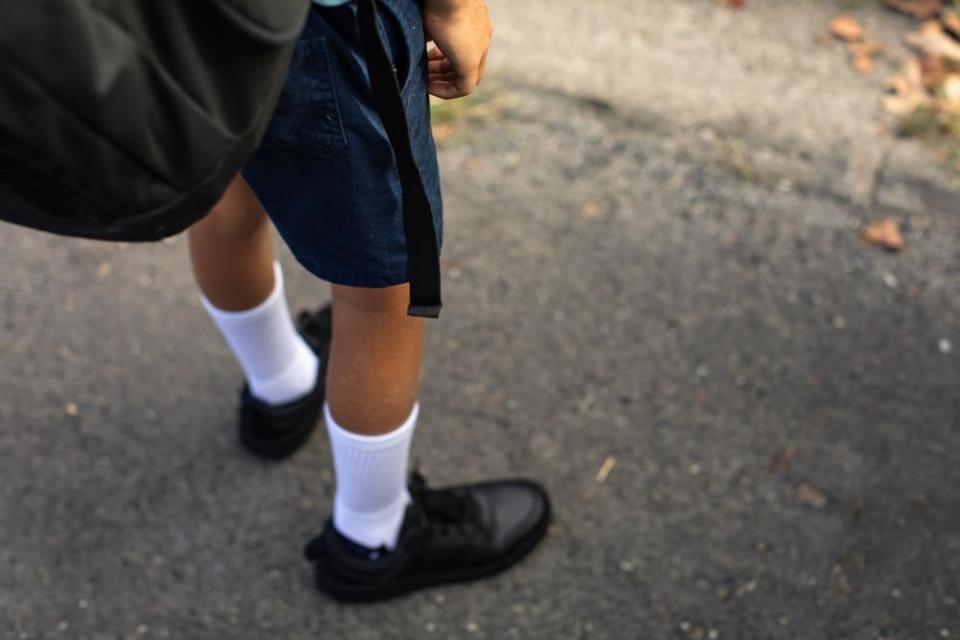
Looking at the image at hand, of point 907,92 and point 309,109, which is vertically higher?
point 309,109

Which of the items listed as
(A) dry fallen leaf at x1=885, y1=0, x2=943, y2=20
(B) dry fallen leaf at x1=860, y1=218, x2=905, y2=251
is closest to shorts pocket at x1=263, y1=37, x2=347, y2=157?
(B) dry fallen leaf at x1=860, y1=218, x2=905, y2=251

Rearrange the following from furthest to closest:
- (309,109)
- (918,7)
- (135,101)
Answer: (918,7) < (309,109) < (135,101)

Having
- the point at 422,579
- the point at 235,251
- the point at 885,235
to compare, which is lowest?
the point at 422,579

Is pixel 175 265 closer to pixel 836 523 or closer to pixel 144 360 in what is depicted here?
pixel 144 360

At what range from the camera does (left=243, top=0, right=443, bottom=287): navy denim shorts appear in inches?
36.2

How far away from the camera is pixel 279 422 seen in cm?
180

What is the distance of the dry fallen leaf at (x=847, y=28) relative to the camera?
2816 millimetres

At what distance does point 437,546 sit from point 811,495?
0.73 m

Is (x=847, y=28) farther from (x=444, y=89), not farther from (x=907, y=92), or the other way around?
(x=444, y=89)

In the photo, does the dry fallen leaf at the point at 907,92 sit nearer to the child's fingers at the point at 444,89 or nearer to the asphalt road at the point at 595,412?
the asphalt road at the point at 595,412

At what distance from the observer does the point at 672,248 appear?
2270mm

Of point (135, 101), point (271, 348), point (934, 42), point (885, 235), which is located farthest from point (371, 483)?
point (934, 42)

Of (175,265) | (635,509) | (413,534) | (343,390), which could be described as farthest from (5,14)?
(175,265)

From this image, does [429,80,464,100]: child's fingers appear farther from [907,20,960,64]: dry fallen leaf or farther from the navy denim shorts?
[907,20,960,64]: dry fallen leaf
